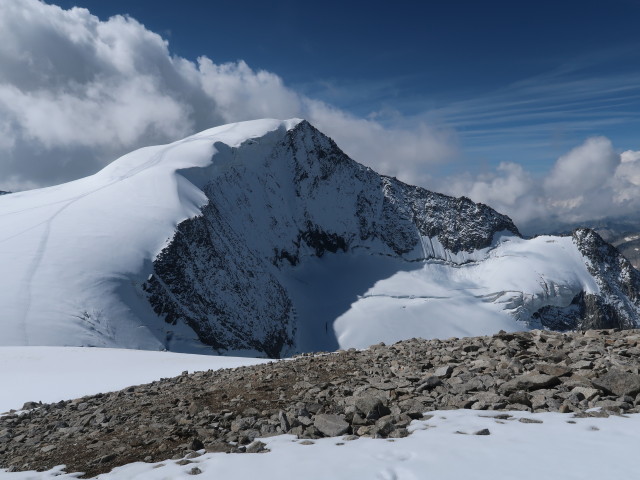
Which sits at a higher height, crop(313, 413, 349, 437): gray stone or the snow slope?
crop(313, 413, 349, 437): gray stone

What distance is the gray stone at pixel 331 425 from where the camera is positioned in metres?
9.13

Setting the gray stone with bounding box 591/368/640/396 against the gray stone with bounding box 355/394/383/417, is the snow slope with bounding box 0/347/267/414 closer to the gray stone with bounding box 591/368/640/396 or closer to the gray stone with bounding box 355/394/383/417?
the gray stone with bounding box 355/394/383/417

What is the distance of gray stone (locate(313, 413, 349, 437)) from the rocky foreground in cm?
3

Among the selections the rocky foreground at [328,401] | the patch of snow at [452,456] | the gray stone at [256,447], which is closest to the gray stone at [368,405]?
the rocky foreground at [328,401]

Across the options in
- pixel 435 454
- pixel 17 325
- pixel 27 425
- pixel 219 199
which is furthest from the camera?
pixel 219 199

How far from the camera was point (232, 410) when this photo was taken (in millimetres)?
11398

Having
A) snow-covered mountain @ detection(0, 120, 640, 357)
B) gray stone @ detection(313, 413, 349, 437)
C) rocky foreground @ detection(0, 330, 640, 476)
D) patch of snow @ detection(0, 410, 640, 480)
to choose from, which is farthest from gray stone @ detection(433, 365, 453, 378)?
snow-covered mountain @ detection(0, 120, 640, 357)

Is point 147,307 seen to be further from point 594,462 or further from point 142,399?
point 594,462

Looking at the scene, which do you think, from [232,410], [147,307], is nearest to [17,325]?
[147,307]

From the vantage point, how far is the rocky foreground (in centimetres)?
934

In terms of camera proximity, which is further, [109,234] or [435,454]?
[109,234]

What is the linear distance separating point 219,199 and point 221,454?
15469cm

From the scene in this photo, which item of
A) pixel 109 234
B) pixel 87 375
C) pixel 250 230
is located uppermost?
pixel 250 230

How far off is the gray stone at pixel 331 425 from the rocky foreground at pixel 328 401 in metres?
0.03
